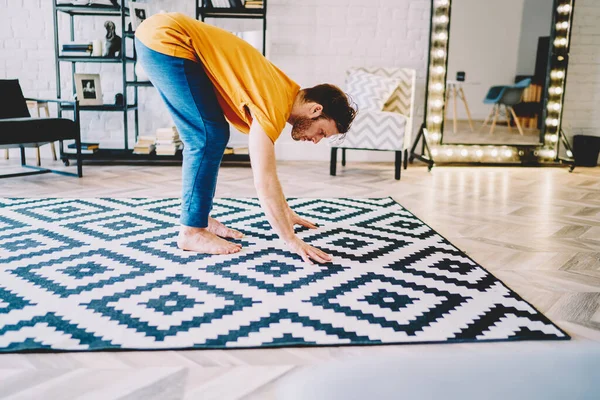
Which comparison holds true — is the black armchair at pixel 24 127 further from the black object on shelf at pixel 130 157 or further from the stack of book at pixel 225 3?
the stack of book at pixel 225 3

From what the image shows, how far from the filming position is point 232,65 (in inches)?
70.1

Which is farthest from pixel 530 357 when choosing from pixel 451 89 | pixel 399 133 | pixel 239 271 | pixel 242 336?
pixel 451 89

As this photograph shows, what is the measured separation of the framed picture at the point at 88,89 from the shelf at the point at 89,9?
51 cm

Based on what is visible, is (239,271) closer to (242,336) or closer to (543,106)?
(242,336)

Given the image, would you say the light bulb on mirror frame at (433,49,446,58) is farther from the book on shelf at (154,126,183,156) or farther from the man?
the man

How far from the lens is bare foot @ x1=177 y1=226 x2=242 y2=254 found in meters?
2.17

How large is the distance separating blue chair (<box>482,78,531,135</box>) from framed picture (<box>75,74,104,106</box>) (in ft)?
10.7

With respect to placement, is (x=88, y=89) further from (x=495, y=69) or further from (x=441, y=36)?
(x=495, y=69)

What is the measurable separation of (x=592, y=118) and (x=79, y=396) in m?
5.45

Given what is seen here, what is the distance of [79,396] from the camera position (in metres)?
1.17

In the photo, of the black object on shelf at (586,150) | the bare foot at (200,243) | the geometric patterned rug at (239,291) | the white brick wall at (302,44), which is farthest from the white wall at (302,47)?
the bare foot at (200,243)

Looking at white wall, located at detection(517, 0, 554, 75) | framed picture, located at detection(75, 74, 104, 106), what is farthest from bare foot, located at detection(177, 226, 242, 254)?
white wall, located at detection(517, 0, 554, 75)

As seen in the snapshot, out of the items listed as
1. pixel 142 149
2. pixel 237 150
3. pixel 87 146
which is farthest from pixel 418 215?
pixel 87 146

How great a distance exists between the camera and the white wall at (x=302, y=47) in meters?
4.63
